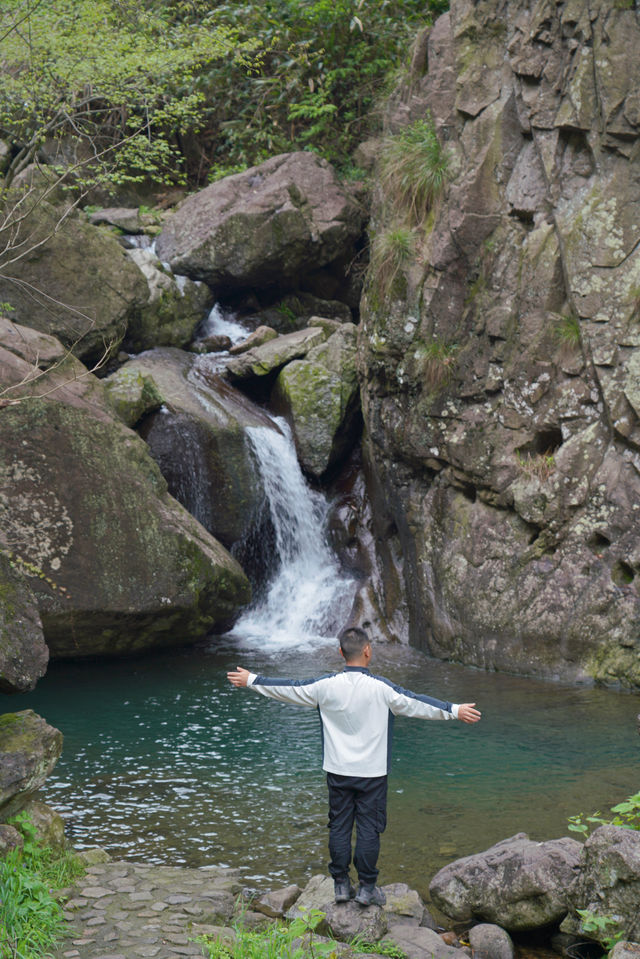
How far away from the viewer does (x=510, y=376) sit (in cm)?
1114

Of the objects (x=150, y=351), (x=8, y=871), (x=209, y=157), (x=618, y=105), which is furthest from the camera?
(x=209, y=157)

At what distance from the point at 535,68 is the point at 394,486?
5.86 metres

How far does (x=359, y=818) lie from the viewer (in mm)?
4398

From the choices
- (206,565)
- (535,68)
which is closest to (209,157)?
(535,68)

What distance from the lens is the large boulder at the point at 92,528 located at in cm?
1030

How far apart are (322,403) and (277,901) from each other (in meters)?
10.1

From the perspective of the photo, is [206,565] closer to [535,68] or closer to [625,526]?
[625,526]

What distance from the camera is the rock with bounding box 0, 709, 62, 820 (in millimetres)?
5305

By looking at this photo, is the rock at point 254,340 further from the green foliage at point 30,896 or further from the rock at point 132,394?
the green foliage at point 30,896

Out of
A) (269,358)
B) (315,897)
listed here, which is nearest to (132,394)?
(269,358)

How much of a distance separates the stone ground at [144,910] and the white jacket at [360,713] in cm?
116

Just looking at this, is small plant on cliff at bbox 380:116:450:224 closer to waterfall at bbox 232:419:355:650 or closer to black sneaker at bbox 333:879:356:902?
waterfall at bbox 232:419:355:650

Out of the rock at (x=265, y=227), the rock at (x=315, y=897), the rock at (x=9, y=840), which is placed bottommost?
the rock at (x=315, y=897)

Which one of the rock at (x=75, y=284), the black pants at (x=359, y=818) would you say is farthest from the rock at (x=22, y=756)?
the rock at (x=75, y=284)
